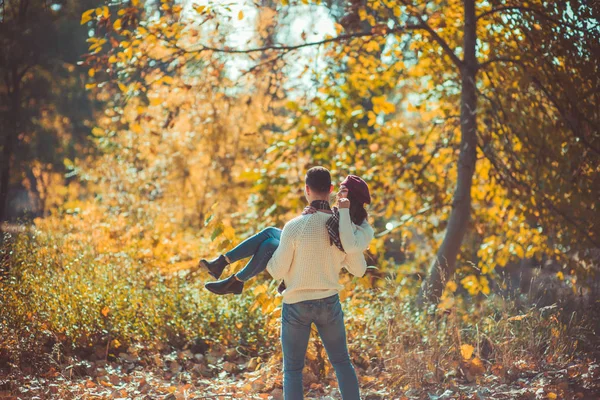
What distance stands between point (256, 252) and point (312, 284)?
52 centimetres

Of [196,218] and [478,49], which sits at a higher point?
[478,49]

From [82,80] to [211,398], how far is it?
17521 millimetres

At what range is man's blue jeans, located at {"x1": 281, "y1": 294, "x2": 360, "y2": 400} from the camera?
3422 millimetres

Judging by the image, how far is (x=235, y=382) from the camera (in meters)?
5.18

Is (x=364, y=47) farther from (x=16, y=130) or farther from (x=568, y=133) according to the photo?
(x=16, y=130)

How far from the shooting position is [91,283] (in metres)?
5.93

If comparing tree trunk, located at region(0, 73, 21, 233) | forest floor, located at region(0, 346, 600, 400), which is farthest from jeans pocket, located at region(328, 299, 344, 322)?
tree trunk, located at region(0, 73, 21, 233)

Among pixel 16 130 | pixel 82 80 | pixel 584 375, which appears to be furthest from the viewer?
pixel 82 80

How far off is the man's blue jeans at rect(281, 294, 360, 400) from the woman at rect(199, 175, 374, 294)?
23 cm

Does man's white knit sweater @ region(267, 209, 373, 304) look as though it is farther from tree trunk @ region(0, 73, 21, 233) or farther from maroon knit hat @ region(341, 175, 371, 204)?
tree trunk @ region(0, 73, 21, 233)

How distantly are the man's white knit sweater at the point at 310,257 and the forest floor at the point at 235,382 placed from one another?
155 cm

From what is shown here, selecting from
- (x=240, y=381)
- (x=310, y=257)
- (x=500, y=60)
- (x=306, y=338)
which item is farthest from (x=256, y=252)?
(x=500, y=60)

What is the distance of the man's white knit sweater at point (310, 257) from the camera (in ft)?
11.2

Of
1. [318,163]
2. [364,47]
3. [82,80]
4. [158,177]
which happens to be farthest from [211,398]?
[82,80]
